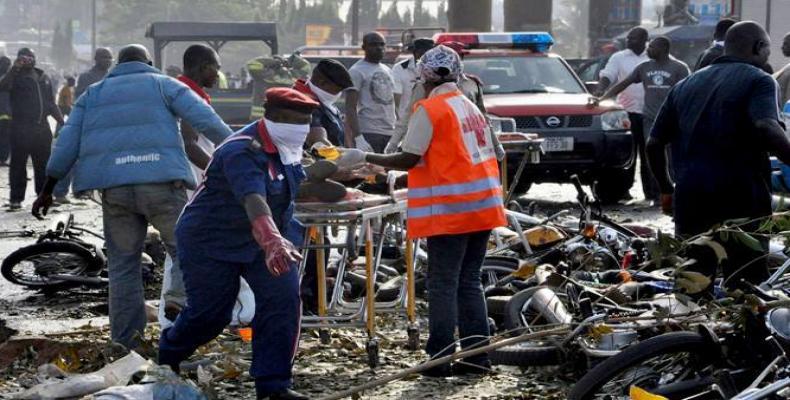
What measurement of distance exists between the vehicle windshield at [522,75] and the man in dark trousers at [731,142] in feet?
31.0

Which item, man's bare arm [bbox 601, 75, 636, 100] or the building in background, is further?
the building in background

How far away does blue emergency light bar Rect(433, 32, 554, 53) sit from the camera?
1749cm

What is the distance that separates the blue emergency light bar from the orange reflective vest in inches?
367

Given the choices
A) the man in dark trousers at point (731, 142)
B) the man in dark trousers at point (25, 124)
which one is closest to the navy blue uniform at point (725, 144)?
the man in dark trousers at point (731, 142)

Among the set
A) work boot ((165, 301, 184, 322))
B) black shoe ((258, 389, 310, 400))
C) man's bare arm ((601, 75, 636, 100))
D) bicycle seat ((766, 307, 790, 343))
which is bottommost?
black shoe ((258, 389, 310, 400))

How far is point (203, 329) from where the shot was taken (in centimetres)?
710

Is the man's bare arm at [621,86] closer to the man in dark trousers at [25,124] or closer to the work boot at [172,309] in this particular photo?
the man in dark trousers at [25,124]

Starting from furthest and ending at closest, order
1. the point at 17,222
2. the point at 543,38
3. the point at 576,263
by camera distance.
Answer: the point at 543,38 < the point at 17,222 < the point at 576,263

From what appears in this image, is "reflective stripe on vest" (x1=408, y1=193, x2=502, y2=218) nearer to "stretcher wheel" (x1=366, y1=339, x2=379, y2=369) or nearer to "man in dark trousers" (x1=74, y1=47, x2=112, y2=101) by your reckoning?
"stretcher wheel" (x1=366, y1=339, x2=379, y2=369)

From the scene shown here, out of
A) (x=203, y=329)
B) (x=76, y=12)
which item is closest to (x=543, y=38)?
(x=203, y=329)

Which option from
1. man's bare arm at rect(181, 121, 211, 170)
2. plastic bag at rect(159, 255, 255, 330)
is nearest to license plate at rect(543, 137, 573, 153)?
Result: man's bare arm at rect(181, 121, 211, 170)

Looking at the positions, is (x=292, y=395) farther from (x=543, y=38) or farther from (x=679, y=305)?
(x=543, y=38)

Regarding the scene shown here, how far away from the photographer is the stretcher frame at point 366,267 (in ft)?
25.9

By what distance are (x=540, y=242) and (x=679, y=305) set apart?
3485mm
